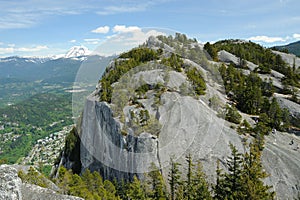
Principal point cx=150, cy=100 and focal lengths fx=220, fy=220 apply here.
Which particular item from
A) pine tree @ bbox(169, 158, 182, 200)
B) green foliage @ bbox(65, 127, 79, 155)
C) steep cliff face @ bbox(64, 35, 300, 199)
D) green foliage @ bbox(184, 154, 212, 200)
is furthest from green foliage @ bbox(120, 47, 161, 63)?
pine tree @ bbox(169, 158, 182, 200)

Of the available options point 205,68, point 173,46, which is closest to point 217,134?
point 205,68

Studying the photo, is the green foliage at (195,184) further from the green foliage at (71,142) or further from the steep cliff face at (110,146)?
the green foliage at (71,142)

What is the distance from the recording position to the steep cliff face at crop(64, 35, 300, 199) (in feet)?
93.7

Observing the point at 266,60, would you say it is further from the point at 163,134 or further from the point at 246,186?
the point at 246,186

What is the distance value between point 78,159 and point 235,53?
51.8m

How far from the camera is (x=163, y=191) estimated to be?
2619 cm

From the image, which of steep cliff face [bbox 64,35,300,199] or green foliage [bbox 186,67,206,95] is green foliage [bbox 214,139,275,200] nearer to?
steep cliff face [bbox 64,35,300,199]

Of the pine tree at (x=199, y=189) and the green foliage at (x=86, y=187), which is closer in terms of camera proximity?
the pine tree at (x=199, y=189)

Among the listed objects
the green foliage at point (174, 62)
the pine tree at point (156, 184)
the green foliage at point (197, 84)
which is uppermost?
the green foliage at point (174, 62)

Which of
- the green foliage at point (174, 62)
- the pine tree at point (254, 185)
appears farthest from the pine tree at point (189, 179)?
the green foliage at point (174, 62)

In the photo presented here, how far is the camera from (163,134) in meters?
30.2

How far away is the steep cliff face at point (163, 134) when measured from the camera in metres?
28.5

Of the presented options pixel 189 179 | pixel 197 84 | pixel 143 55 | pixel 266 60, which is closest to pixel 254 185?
Answer: pixel 189 179

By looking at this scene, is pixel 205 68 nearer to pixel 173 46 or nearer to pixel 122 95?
pixel 173 46
